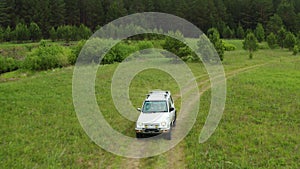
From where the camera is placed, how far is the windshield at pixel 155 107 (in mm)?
14906

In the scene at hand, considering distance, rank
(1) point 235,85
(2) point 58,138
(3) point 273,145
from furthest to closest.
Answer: (1) point 235,85
(2) point 58,138
(3) point 273,145

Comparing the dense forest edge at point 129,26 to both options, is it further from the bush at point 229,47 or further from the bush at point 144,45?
the bush at point 229,47

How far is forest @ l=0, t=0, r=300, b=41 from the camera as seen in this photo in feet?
303

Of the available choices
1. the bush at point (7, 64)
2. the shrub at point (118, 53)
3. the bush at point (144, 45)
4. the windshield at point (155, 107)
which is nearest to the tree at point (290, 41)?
the bush at point (144, 45)

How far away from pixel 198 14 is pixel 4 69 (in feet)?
223

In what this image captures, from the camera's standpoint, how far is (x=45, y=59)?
5050cm

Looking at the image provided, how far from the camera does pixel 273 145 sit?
13.4m

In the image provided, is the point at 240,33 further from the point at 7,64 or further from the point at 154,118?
the point at 154,118

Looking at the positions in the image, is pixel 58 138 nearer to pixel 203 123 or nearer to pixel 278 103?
pixel 203 123

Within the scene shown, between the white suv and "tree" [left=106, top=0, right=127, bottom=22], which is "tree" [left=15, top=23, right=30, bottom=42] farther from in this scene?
the white suv

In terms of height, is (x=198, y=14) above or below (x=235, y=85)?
above

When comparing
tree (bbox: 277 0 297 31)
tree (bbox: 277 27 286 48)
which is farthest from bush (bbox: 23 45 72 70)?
tree (bbox: 277 0 297 31)

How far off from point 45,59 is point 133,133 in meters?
40.4

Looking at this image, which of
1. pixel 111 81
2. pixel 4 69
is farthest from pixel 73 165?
pixel 4 69
